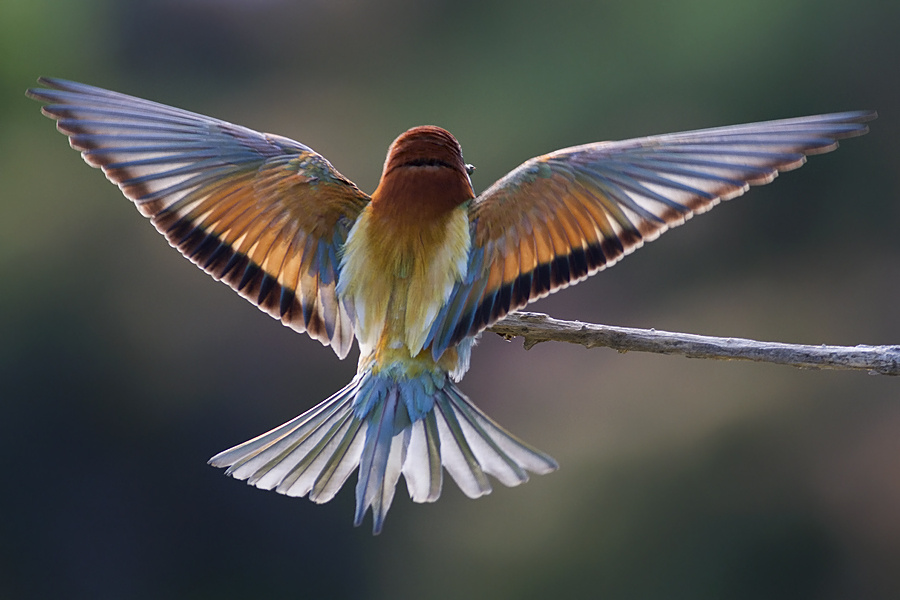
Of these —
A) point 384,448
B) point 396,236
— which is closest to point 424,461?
point 384,448

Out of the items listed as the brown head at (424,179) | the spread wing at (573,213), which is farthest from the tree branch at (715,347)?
the brown head at (424,179)

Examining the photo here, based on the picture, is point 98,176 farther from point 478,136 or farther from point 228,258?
point 228,258

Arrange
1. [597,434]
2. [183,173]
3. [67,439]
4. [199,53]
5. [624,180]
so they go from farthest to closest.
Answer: [199,53], [67,439], [597,434], [183,173], [624,180]

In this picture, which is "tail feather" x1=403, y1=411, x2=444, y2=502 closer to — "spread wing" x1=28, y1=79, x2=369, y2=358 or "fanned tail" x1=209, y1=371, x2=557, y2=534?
"fanned tail" x1=209, y1=371, x2=557, y2=534

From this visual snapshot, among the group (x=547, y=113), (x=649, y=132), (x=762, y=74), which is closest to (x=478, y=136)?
(x=547, y=113)

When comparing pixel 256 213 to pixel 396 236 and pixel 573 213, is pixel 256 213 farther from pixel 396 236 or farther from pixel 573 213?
pixel 573 213

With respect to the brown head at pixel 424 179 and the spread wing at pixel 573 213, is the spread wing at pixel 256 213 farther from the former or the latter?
the spread wing at pixel 573 213
